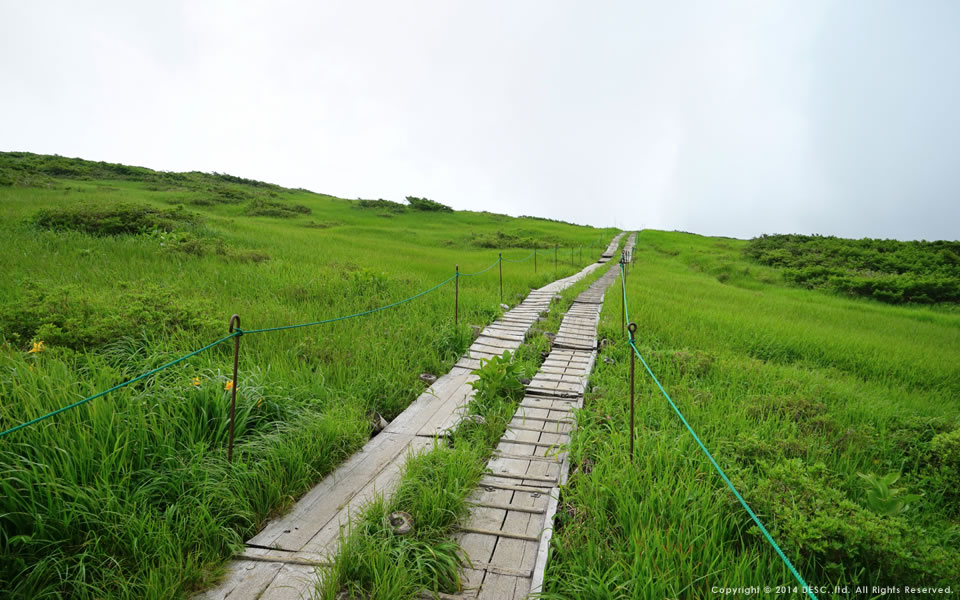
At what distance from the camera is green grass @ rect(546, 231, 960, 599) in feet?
8.56

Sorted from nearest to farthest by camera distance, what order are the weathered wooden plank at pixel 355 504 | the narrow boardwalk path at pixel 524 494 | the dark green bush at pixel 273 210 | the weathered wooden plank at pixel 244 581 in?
the weathered wooden plank at pixel 244 581, the narrow boardwalk path at pixel 524 494, the weathered wooden plank at pixel 355 504, the dark green bush at pixel 273 210

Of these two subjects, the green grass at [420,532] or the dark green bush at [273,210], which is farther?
the dark green bush at [273,210]

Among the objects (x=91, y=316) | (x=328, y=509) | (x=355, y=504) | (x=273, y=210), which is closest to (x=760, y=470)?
(x=355, y=504)

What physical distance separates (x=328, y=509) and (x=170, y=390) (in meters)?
1.73

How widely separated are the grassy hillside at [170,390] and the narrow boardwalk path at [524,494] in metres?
1.41

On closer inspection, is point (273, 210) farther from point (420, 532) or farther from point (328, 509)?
point (420, 532)

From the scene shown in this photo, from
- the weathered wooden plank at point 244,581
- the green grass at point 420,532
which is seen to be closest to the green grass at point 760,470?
the green grass at point 420,532

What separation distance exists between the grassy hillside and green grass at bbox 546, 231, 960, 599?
2.23 m

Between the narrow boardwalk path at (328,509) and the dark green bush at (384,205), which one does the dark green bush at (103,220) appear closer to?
the narrow boardwalk path at (328,509)

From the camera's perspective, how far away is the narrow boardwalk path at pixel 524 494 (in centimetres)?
270

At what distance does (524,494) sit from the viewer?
11.6 ft

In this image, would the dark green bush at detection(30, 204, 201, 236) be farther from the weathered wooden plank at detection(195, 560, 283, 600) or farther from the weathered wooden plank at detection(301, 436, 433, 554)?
the weathered wooden plank at detection(195, 560, 283, 600)

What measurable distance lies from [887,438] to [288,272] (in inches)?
404

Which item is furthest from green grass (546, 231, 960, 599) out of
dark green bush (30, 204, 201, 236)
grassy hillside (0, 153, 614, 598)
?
dark green bush (30, 204, 201, 236)
